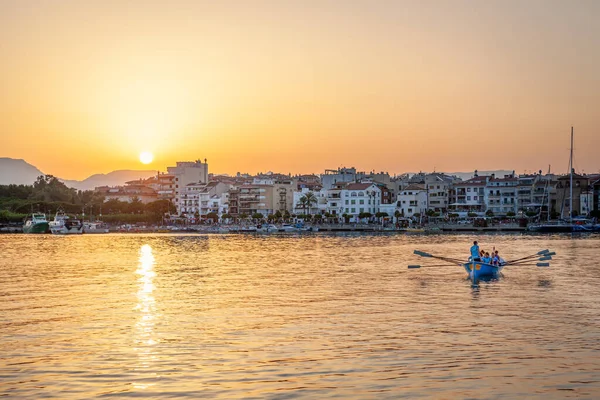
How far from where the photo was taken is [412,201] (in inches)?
5965

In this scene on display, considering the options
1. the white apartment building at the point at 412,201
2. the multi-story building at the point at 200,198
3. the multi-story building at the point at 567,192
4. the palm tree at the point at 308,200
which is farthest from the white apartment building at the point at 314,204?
the multi-story building at the point at 567,192

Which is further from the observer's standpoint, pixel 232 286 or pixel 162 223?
pixel 162 223

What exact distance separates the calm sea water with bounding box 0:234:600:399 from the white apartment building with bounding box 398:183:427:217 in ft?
357

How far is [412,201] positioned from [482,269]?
111082 mm

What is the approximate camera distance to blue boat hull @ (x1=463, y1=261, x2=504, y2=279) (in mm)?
41094

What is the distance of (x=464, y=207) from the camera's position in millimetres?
149125

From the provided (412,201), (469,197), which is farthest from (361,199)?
(469,197)

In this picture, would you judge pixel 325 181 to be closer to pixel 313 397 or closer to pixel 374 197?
pixel 374 197

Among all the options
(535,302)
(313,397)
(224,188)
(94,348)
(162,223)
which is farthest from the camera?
(224,188)

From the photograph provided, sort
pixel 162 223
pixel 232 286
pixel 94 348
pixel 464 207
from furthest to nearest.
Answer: pixel 162 223
pixel 464 207
pixel 232 286
pixel 94 348

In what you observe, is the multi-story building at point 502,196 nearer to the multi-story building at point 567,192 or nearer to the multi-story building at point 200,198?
the multi-story building at point 567,192

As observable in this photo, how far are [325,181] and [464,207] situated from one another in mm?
39634

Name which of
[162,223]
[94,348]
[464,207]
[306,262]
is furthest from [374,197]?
[94,348]

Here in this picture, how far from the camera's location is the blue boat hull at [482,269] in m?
41.1
